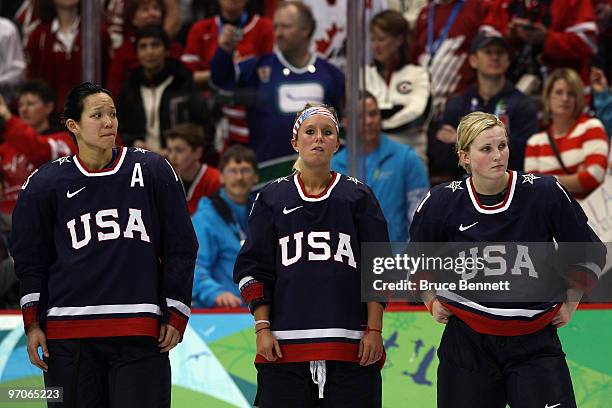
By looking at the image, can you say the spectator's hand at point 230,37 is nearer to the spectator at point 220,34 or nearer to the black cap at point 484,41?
the spectator at point 220,34

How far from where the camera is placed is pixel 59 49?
6.11 m

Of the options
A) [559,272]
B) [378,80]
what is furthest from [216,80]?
[559,272]

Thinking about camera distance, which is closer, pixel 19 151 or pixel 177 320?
pixel 177 320

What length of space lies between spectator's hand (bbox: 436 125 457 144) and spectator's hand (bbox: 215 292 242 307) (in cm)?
130

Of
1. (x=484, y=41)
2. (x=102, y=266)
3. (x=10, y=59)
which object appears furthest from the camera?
(x=10, y=59)

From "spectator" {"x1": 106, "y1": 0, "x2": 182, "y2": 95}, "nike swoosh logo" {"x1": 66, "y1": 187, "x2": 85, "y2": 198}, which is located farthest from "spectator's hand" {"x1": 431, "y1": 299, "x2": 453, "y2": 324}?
"spectator" {"x1": 106, "y1": 0, "x2": 182, "y2": 95}

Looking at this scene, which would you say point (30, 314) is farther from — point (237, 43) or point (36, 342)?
point (237, 43)

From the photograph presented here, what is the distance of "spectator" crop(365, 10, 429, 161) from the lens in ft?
18.8

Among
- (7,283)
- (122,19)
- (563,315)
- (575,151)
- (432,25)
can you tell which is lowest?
(563,315)

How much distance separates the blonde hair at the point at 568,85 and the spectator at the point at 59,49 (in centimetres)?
230

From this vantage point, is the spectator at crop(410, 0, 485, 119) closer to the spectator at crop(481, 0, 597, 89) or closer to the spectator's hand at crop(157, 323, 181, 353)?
the spectator at crop(481, 0, 597, 89)

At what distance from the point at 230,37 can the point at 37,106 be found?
1.08 meters

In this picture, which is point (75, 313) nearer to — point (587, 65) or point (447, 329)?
point (447, 329)

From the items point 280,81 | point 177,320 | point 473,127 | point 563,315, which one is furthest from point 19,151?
point 563,315
